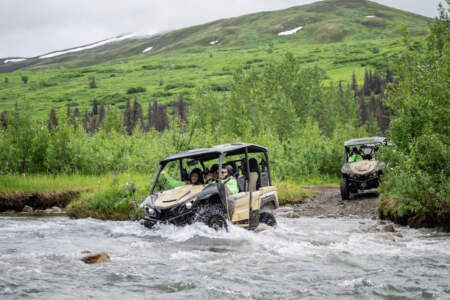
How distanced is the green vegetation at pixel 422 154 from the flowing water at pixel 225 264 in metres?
0.64

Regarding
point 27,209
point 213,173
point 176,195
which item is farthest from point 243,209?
point 27,209

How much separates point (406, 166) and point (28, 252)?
357 inches

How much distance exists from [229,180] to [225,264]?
11.0 feet

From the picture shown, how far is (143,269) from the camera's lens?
729 centimetres

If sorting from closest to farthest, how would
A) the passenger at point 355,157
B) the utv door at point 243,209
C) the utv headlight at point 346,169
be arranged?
1. the utv door at point 243,209
2. the utv headlight at point 346,169
3. the passenger at point 355,157

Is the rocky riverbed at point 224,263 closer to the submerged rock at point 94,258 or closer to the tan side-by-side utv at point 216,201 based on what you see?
the submerged rock at point 94,258

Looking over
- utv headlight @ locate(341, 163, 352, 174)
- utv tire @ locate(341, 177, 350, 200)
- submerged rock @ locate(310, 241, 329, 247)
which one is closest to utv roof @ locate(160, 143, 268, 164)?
submerged rock @ locate(310, 241, 329, 247)

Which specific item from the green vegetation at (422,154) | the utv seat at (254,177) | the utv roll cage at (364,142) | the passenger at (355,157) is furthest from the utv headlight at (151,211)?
the passenger at (355,157)

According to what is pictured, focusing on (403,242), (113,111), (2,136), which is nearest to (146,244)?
(403,242)

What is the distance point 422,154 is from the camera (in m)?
11.6

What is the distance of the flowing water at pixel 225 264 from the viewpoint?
5992mm

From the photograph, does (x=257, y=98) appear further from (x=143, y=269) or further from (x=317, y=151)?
(x=143, y=269)

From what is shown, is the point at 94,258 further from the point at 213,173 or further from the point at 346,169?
the point at 346,169

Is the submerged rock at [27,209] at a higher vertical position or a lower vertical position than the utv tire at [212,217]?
lower
